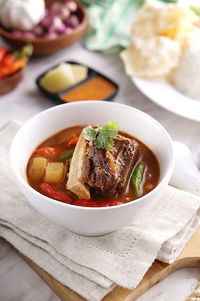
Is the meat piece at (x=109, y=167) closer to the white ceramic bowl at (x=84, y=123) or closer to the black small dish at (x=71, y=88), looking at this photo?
the white ceramic bowl at (x=84, y=123)

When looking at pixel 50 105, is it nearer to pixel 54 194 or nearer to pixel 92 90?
pixel 92 90

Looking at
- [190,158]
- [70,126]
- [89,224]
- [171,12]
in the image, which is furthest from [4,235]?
[171,12]

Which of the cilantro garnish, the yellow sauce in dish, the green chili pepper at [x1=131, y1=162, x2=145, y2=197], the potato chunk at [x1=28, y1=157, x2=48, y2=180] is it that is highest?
the cilantro garnish

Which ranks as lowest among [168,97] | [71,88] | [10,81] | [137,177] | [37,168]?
[168,97]

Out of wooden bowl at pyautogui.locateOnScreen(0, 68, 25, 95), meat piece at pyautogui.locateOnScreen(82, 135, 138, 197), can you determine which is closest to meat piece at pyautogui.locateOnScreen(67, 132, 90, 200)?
meat piece at pyautogui.locateOnScreen(82, 135, 138, 197)

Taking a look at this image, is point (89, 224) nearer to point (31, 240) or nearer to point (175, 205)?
point (31, 240)

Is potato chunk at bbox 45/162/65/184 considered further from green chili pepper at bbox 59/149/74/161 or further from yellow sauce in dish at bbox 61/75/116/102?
yellow sauce in dish at bbox 61/75/116/102

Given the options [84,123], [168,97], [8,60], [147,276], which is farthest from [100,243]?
[8,60]
